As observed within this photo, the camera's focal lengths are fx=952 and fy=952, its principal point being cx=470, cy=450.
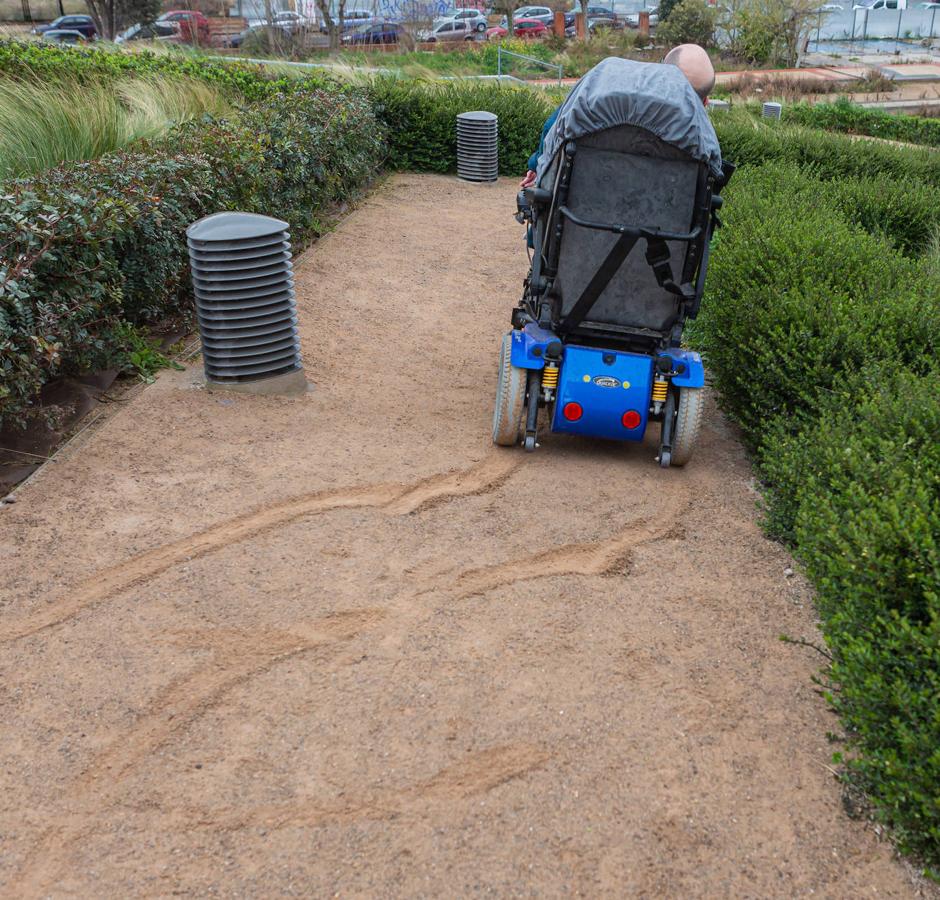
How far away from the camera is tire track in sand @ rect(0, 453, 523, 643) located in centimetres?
388

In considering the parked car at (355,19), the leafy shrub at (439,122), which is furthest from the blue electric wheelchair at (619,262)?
the parked car at (355,19)

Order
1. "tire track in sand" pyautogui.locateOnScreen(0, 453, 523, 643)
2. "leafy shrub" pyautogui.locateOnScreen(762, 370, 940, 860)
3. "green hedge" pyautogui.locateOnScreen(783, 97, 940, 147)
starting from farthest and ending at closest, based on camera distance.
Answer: "green hedge" pyautogui.locateOnScreen(783, 97, 940, 147)
"tire track in sand" pyautogui.locateOnScreen(0, 453, 523, 643)
"leafy shrub" pyautogui.locateOnScreen(762, 370, 940, 860)

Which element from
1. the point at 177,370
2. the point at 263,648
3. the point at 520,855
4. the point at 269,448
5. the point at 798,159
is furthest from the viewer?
the point at 798,159

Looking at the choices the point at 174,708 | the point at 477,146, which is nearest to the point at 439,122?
the point at 477,146

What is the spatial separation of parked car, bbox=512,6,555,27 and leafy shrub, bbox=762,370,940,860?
4242 cm

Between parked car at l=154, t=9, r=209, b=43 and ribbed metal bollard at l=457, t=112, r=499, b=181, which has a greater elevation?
parked car at l=154, t=9, r=209, b=43

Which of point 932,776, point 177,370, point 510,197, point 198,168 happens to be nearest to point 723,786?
point 932,776

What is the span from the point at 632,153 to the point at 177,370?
328cm

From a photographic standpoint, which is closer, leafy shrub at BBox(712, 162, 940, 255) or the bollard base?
the bollard base

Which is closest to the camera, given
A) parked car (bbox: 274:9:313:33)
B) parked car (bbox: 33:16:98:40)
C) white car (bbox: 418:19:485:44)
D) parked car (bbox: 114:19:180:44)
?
parked car (bbox: 274:9:313:33)

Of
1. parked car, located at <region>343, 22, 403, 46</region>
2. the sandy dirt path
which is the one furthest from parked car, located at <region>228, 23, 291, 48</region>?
the sandy dirt path

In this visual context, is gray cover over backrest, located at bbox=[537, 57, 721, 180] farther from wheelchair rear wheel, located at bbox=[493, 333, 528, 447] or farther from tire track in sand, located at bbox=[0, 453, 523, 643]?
tire track in sand, located at bbox=[0, 453, 523, 643]

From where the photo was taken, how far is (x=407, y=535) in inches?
177

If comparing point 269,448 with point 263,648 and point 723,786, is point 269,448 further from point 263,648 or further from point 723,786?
point 723,786
